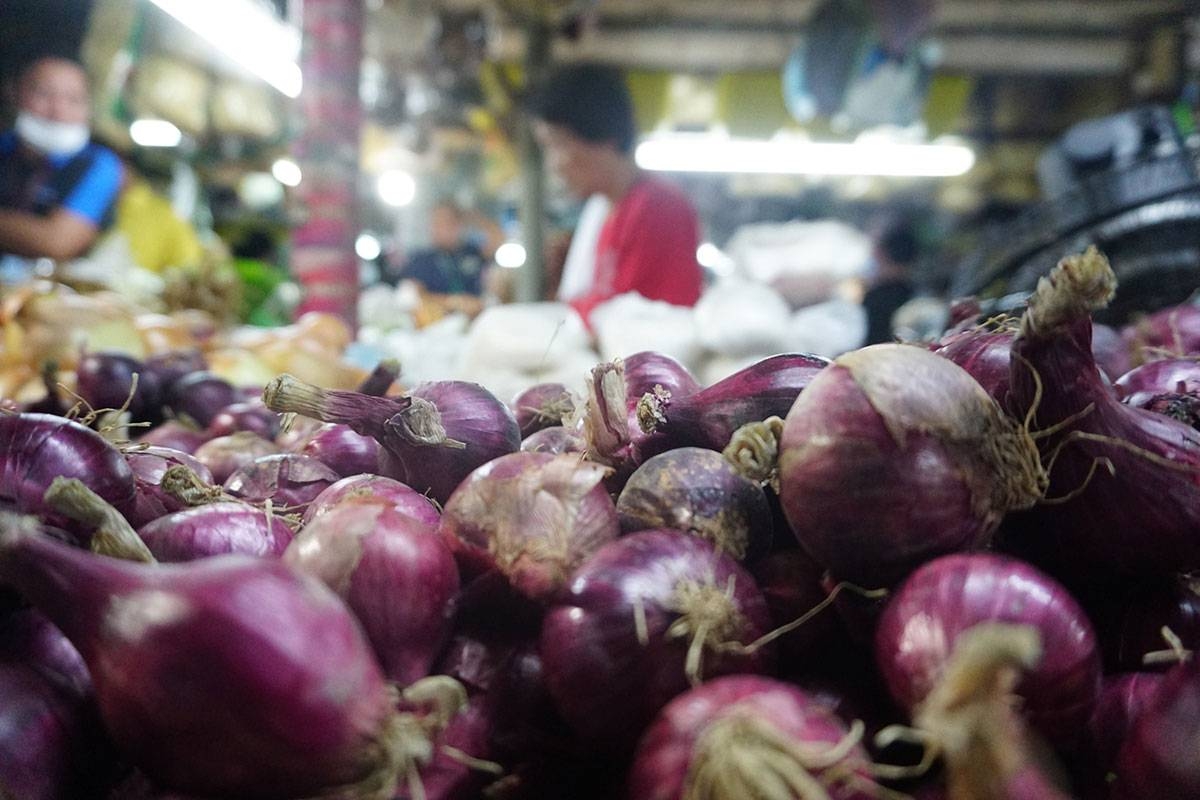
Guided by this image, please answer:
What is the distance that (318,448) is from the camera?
1.03 m

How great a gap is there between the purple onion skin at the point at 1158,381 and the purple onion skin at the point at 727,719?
588 millimetres

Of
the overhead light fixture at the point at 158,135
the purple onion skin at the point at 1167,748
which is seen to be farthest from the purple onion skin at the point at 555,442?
the overhead light fixture at the point at 158,135

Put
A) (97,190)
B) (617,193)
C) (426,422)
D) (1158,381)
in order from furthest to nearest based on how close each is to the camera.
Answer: (97,190) < (617,193) < (1158,381) < (426,422)

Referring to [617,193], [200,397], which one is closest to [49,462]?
[200,397]

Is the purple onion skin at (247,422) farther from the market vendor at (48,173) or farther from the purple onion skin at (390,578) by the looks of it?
the market vendor at (48,173)

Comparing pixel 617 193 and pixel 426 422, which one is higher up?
pixel 617 193

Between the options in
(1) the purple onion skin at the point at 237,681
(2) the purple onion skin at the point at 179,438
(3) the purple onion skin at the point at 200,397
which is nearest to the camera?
(1) the purple onion skin at the point at 237,681

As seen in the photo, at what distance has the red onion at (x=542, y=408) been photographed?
1.12 m

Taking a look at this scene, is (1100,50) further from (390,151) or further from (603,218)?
(390,151)

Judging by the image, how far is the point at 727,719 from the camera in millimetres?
491

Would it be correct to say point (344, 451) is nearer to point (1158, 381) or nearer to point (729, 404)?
point (729, 404)

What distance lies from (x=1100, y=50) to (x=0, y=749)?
25.2 feet

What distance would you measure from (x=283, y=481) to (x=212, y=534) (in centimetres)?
25

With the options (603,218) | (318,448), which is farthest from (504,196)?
(318,448)
